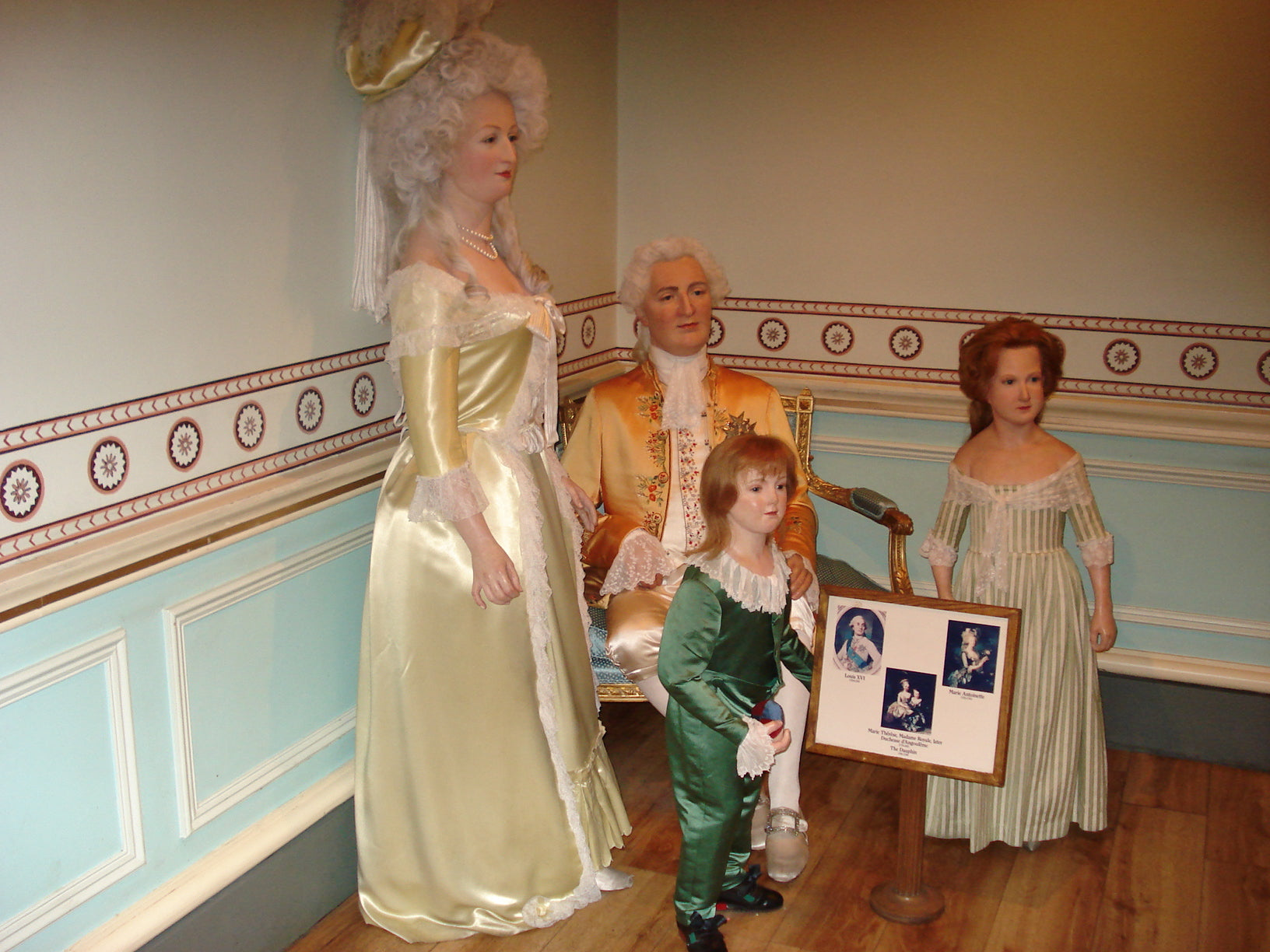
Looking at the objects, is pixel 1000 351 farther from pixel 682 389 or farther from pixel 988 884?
pixel 988 884

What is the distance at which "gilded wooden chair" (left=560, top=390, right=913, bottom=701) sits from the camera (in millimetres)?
3219

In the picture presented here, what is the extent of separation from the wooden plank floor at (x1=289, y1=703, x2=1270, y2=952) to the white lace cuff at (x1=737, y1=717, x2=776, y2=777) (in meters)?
0.53

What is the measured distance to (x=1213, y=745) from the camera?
371cm

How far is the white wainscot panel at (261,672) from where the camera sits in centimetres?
253

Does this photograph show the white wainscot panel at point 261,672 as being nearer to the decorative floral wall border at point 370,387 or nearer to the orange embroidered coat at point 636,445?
the decorative floral wall border at point 370,387

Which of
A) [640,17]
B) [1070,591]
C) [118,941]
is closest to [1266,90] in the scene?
[1070,591]

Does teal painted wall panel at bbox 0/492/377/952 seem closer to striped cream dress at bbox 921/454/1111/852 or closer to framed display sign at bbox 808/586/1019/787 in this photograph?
framed display sign at bbox 808/586/1019/787

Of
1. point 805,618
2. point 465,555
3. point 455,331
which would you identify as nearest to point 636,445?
point 805,618

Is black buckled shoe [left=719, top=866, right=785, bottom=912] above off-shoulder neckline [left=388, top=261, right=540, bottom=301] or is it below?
below

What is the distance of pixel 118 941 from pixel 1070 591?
88.5 inches

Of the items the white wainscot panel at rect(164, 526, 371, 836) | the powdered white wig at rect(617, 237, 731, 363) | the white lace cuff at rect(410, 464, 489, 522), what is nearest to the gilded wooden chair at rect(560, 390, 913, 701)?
the powdered white wig at rect(617, 237, 731, 363)

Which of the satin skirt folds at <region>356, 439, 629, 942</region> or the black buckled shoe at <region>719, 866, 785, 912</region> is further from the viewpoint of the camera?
the black buckled shoe at <region>719, 866, 785, 912</region>

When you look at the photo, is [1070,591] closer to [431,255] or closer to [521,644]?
[521,644]

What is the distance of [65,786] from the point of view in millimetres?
2258
